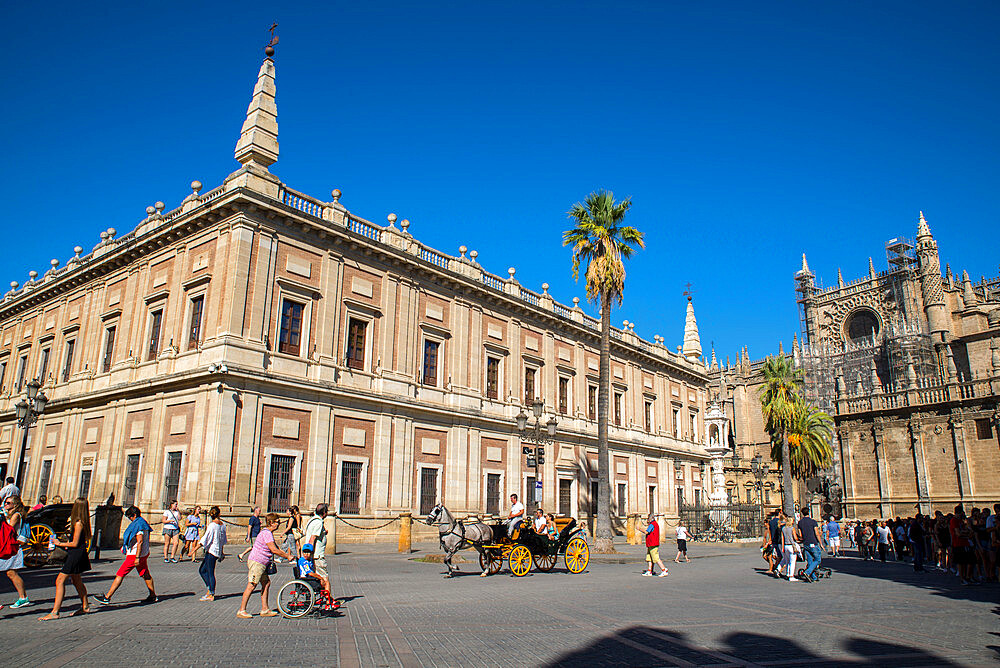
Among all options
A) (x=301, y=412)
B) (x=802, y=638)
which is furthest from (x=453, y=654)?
(x=301, y=412)

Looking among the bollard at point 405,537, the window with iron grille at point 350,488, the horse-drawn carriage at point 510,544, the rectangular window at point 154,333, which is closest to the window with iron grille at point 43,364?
the rectangular window at point 154,333

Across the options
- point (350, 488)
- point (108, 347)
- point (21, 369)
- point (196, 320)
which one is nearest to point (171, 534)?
point (350, 488)

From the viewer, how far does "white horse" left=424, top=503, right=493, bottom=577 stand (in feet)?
49.3

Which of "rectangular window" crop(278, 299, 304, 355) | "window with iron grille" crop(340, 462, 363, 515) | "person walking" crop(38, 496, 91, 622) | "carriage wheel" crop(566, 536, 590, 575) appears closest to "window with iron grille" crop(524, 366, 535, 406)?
"window with iron grille" crop(340, 462, 363, 515)

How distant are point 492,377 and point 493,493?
18.0 feet

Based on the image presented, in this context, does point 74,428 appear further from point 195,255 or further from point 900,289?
point 900,289

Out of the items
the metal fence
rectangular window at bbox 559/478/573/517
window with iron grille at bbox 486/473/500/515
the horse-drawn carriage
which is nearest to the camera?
the horse-drawn carriage

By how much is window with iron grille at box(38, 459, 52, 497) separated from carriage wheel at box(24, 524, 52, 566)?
1485 centimetres

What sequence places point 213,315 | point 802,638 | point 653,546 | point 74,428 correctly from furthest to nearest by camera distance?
point 74,428
point 213,315
point 653,546
point 802,638

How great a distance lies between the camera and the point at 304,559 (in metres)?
9.95

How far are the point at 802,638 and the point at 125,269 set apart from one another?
93.3 ft

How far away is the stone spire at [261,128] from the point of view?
23.8 m

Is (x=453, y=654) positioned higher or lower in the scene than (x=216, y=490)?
lower

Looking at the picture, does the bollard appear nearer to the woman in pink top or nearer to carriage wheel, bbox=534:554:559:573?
carriage wheel, bbox=534:554:559:573
